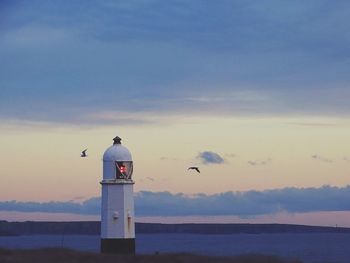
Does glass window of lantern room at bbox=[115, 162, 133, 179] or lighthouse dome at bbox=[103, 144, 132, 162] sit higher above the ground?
lighthouse dome at bbox=[103, 144, 132, 162]

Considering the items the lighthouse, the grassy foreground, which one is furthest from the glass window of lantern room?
the grassy foreground

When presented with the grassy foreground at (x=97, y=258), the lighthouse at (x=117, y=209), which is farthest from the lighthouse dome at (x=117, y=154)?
the grassy foreground at (x=97, y=258)

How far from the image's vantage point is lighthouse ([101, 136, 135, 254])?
4719 centimetres

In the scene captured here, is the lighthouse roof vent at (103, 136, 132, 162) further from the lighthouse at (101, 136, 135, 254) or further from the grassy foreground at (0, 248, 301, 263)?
the grassy foreground at (0, 248, 301, 263)

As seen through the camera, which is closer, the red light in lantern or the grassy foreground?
the grassy foreground

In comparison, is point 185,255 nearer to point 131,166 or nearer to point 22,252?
point 131,166

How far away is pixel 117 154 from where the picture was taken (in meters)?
47.6

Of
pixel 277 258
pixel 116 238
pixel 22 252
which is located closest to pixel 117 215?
pixel 116 238

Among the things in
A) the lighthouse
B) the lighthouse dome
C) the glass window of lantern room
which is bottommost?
the lighthouse

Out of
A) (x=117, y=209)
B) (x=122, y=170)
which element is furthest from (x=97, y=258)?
(x=122, y=170)

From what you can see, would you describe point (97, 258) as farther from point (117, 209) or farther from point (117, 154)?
point (117, 154)

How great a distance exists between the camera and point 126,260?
44781 millimetres

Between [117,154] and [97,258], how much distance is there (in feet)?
18.2

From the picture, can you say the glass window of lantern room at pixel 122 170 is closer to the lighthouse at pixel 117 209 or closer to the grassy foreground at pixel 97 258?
the lighthouse at pixel 117 209
